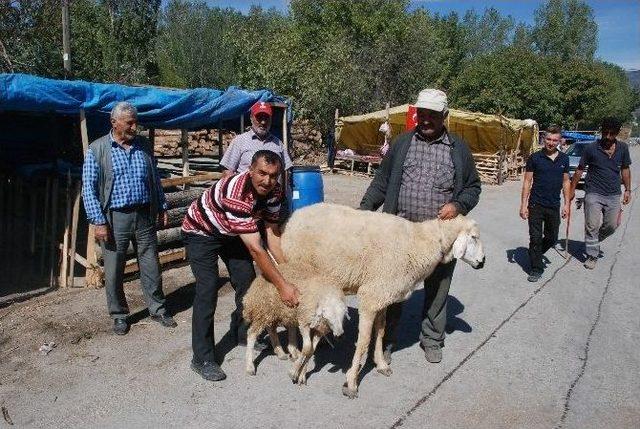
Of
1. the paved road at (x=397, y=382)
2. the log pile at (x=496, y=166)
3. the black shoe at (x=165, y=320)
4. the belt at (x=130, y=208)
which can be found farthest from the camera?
the log pile at (x=496, y=166)

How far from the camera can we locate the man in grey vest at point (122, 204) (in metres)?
4.68

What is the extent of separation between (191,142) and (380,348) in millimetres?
18409

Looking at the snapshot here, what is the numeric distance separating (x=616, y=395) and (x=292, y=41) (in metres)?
25.6

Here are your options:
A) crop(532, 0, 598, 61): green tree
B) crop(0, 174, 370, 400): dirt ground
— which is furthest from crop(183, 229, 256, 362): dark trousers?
crop(532, 0, 598, 61): green tree

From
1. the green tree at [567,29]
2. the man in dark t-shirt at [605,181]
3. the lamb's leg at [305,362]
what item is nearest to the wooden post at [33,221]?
the lamb's leg at [305,362]

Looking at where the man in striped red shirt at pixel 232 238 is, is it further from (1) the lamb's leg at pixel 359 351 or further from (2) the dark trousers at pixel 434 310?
(2) the dark trousers at pixel 434 310

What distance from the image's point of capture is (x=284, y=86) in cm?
2530

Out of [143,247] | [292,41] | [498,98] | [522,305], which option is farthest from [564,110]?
[143,247]

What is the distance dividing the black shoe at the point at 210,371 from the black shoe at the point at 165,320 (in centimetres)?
107

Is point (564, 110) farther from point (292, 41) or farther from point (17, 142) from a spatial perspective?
point (17, 142)

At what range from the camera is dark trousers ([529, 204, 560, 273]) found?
714 centimetres

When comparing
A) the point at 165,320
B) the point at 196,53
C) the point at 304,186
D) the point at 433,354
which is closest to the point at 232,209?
the point at 165,320

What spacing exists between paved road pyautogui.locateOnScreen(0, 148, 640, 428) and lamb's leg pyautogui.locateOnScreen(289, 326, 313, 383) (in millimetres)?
95

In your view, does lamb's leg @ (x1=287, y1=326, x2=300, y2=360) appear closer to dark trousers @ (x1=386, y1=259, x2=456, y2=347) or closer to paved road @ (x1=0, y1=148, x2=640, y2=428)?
paved road @ (x1=0, y1=148, x2=640, y2=428)
